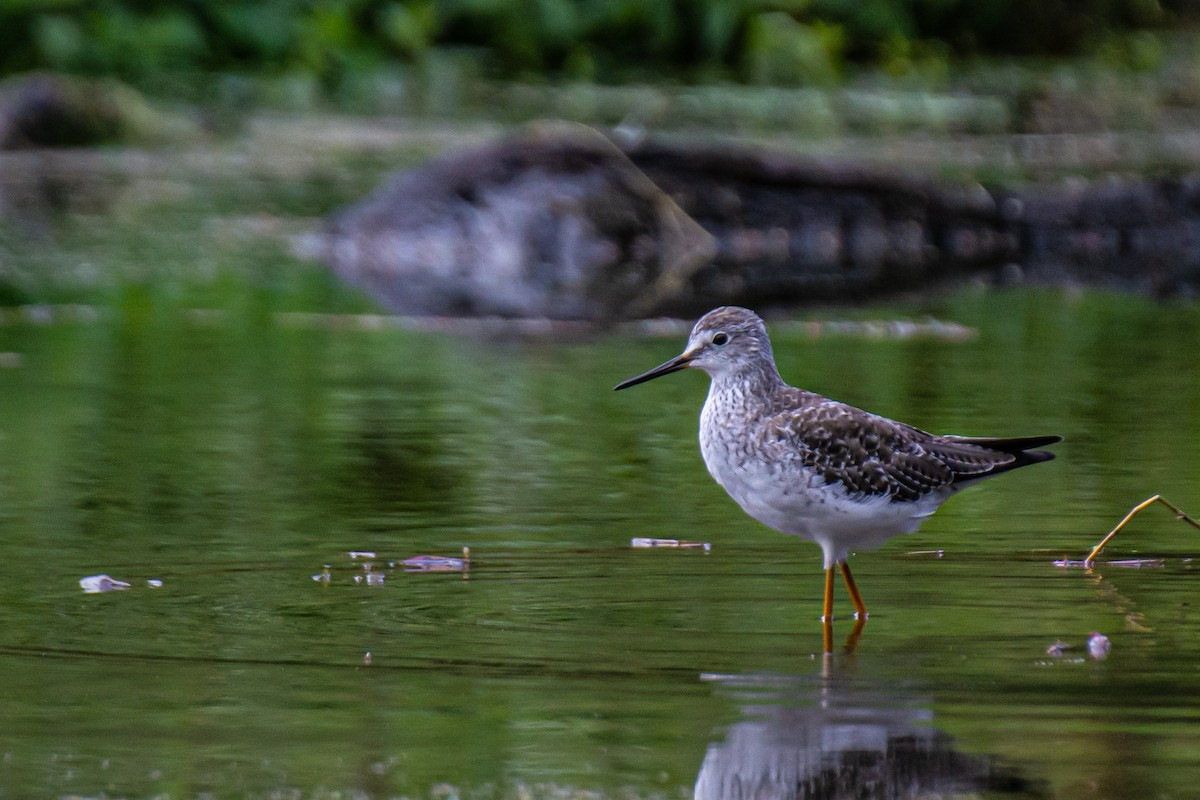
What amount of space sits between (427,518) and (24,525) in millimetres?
1403

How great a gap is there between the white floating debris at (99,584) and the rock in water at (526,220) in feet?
36.4

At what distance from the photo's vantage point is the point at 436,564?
741cm

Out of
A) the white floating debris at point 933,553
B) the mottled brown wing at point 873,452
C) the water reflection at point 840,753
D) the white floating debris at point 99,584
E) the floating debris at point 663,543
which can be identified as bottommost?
the floating debris at point 663,543

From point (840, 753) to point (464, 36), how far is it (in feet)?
89.4

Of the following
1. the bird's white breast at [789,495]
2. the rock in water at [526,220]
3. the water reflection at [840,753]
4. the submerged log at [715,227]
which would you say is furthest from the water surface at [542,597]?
the rock in water at [526,220]

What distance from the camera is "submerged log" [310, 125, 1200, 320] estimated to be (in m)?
18.0

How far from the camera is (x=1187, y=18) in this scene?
41.2 m

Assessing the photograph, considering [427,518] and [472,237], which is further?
[472,237]

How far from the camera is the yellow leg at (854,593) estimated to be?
674 centimetres

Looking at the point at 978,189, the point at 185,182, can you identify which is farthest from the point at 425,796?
the point at 185,182

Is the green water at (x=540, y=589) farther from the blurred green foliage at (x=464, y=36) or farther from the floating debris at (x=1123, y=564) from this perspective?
the blurred green foliage at (x=464, y=36)

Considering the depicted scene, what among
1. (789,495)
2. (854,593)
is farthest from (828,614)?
(789,495)

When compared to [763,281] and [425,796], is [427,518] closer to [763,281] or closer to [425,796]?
[425,796]

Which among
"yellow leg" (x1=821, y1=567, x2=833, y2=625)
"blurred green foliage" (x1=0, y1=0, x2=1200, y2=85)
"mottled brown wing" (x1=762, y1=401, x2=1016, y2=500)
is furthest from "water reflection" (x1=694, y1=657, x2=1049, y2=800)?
"blurred green foliage" (x1=0, y1=0, x2=1200, y2=85)
